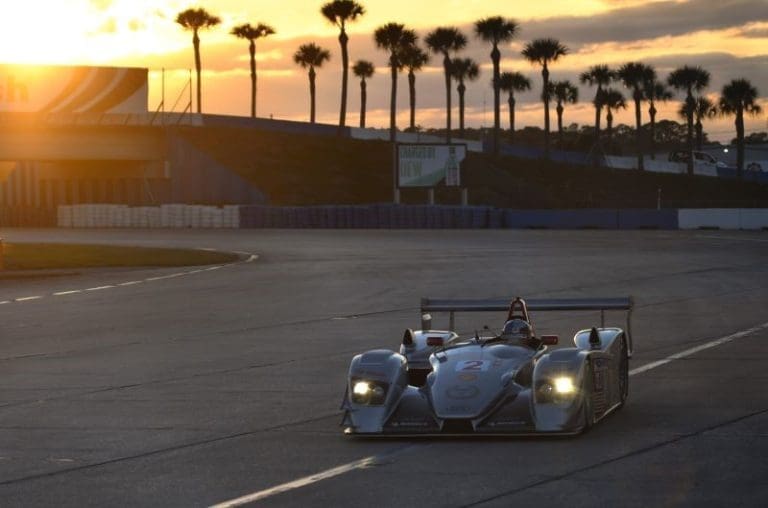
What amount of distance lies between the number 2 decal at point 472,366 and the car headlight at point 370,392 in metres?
0.58

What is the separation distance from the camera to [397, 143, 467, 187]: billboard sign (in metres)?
88.8

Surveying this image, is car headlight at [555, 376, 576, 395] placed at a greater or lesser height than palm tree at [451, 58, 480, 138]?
lesser

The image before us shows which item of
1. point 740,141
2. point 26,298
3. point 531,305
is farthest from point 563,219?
point 740,141

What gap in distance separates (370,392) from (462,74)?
15403 cm

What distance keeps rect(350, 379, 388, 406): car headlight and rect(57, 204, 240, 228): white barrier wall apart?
67.5 meters

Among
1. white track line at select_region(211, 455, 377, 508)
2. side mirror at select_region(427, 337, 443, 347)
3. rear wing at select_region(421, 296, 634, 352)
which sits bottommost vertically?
white track line at select_region(211, 455, 377, 508)

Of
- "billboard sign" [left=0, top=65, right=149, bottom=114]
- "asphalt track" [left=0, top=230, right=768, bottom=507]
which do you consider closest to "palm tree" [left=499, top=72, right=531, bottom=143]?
"billboard sign" [left=0, top=65, right=149, bottom=114]

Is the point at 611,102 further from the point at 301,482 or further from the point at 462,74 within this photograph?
the point at 301,482

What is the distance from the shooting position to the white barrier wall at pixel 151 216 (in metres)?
78.9

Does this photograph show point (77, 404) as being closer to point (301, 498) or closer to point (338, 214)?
point (301, 498)

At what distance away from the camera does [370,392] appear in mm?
10844

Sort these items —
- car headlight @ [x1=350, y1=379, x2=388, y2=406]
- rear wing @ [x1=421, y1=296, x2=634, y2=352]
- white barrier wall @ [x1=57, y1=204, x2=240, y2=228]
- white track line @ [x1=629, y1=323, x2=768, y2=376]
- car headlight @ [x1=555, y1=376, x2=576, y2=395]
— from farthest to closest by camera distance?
white barrier wall @ [x1=57, y1=204, x2=240, y2=228] → white track line @ [x1=629, y1=323, x2=768, y2=376] → rear wing @ [x1=421, y1=296, x2=634, y2=352] → car headlight @ [x1=350, y1=379, x2=388, y2=406] → car headlight @ [x1=555, y1=376, x2=576, y2=395]

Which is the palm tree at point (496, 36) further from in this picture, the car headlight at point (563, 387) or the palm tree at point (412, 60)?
the car headlight at point (563, 387)

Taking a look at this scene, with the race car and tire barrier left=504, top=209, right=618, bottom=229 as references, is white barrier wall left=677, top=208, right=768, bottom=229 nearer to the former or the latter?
tire barrier left=504, top=209, right=618, bottom=229
